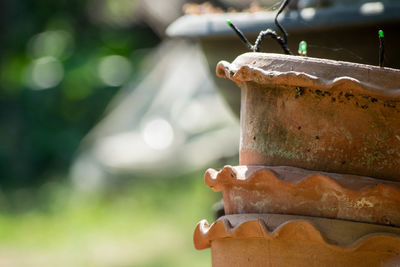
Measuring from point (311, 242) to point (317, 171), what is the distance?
115mm

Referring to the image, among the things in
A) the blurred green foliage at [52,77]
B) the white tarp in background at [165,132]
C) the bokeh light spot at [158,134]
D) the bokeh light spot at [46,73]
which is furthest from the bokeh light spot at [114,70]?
the bokeh light spot at [158,134]

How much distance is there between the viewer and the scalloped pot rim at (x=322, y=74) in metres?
1.16

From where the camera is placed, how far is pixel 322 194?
3.91 ft

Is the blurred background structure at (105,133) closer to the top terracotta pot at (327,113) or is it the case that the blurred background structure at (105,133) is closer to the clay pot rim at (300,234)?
the top terracotta pot at (327,113)

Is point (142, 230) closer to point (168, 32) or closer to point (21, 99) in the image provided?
point (168, 32)

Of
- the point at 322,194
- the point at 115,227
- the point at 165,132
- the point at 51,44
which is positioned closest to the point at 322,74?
the point at 322,194

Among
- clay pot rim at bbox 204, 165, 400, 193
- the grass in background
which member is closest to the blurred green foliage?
the grass in background

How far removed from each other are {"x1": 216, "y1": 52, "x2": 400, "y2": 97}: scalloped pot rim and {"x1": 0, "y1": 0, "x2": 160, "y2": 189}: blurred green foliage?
6.15 meters

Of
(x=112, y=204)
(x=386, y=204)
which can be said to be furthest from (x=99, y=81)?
(x=386, y=204)

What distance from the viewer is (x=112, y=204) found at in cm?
589

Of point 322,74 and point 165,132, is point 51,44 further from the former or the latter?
point 322,74

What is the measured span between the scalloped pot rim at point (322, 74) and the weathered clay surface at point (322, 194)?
14cm

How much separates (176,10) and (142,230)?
152 inches

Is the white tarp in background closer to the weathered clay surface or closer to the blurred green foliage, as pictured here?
the blurred green foliage
